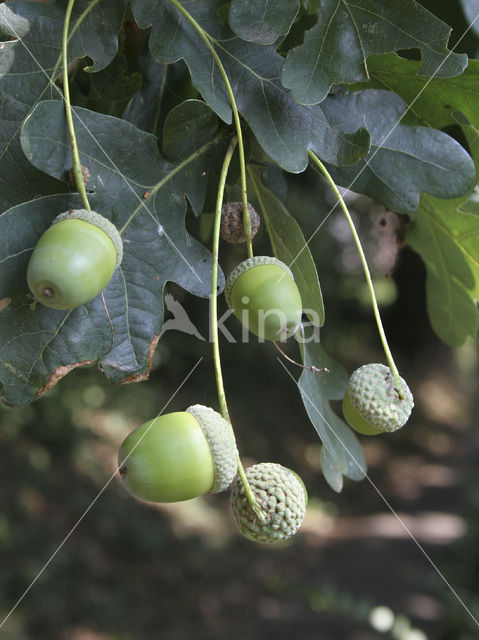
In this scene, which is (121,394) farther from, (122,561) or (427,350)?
(427,350)

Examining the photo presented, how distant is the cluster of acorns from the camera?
0.46 m

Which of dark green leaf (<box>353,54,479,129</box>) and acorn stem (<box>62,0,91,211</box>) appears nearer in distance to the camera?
acorn stem (<box>62,0,91,211</box>)

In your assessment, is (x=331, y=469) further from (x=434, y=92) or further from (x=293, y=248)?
(x=434, y=92)

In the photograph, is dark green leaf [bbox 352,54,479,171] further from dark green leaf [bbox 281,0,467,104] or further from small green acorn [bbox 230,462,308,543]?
small green acorn [bbox 230,462,308,543]

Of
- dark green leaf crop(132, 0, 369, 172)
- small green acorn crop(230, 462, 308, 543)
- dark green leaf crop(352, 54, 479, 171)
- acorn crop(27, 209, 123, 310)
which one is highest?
dark green leaf crop(352, 54, 479, 171)

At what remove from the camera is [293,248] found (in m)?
0.65

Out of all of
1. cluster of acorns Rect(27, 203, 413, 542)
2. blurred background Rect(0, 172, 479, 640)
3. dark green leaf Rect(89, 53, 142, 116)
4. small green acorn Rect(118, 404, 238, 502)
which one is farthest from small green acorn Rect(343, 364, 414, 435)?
blurred background Rect(0, 172, 479, 640)

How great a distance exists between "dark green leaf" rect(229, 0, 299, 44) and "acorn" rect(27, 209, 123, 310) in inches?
8.6

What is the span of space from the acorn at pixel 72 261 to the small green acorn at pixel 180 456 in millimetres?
119

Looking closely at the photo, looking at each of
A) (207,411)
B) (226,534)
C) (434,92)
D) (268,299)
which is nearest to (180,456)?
(207,411)

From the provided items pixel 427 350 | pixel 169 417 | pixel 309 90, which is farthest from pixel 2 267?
pixel 427 350

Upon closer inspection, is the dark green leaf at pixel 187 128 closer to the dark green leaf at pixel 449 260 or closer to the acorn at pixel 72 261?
the acorn at pixel 72 261

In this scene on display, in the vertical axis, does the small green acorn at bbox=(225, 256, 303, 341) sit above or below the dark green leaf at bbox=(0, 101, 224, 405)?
above

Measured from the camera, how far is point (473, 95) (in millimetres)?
687
